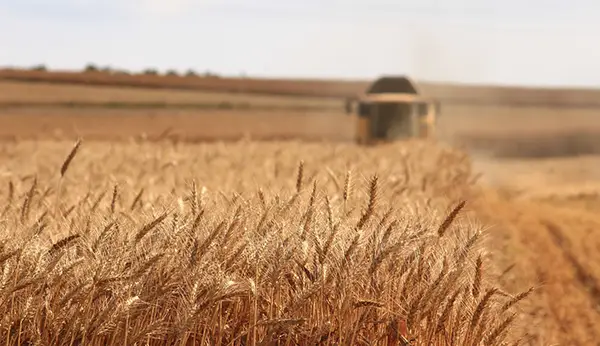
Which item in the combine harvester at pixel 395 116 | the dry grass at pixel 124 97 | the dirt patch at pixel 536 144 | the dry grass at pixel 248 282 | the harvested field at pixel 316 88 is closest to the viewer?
the dry grass at pixel 248 282

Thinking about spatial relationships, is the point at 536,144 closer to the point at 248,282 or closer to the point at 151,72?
the point at 151,72

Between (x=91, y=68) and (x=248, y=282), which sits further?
(x=91, y=68)

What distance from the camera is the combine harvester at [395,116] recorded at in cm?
1892

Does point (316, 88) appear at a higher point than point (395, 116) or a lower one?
lower

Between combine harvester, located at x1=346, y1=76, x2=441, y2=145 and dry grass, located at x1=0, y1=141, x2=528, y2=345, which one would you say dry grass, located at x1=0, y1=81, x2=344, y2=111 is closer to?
combine harvester, located at x1=346, y1=76, x2=441, y2=145

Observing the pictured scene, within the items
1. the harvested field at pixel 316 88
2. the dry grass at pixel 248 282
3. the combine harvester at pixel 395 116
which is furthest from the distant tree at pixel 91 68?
the dry grass at pixel 248 282

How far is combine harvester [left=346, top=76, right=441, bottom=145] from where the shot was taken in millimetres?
18922

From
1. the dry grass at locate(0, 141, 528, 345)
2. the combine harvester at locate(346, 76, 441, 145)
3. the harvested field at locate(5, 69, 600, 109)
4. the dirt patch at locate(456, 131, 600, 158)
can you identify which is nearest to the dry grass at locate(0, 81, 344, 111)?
Result: the harvested field at locate(5, 69, 600, 109)

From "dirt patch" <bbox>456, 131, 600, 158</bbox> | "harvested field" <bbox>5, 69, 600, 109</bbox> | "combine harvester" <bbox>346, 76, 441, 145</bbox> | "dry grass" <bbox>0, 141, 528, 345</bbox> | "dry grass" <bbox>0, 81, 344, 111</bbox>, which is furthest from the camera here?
"dirt patch" <bbox>456, 131, 600, 158</bbox>

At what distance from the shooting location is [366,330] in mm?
3746

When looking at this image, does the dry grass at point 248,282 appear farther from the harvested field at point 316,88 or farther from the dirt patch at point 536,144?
the dirt patch at point 536,144

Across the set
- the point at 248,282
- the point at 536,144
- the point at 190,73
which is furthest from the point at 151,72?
the point at 248,282

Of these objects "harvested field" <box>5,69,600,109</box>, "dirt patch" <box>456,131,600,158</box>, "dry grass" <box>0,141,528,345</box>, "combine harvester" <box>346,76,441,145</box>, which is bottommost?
"dirt patch" <box>456,131,600,158</box>

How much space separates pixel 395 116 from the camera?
18906mm
